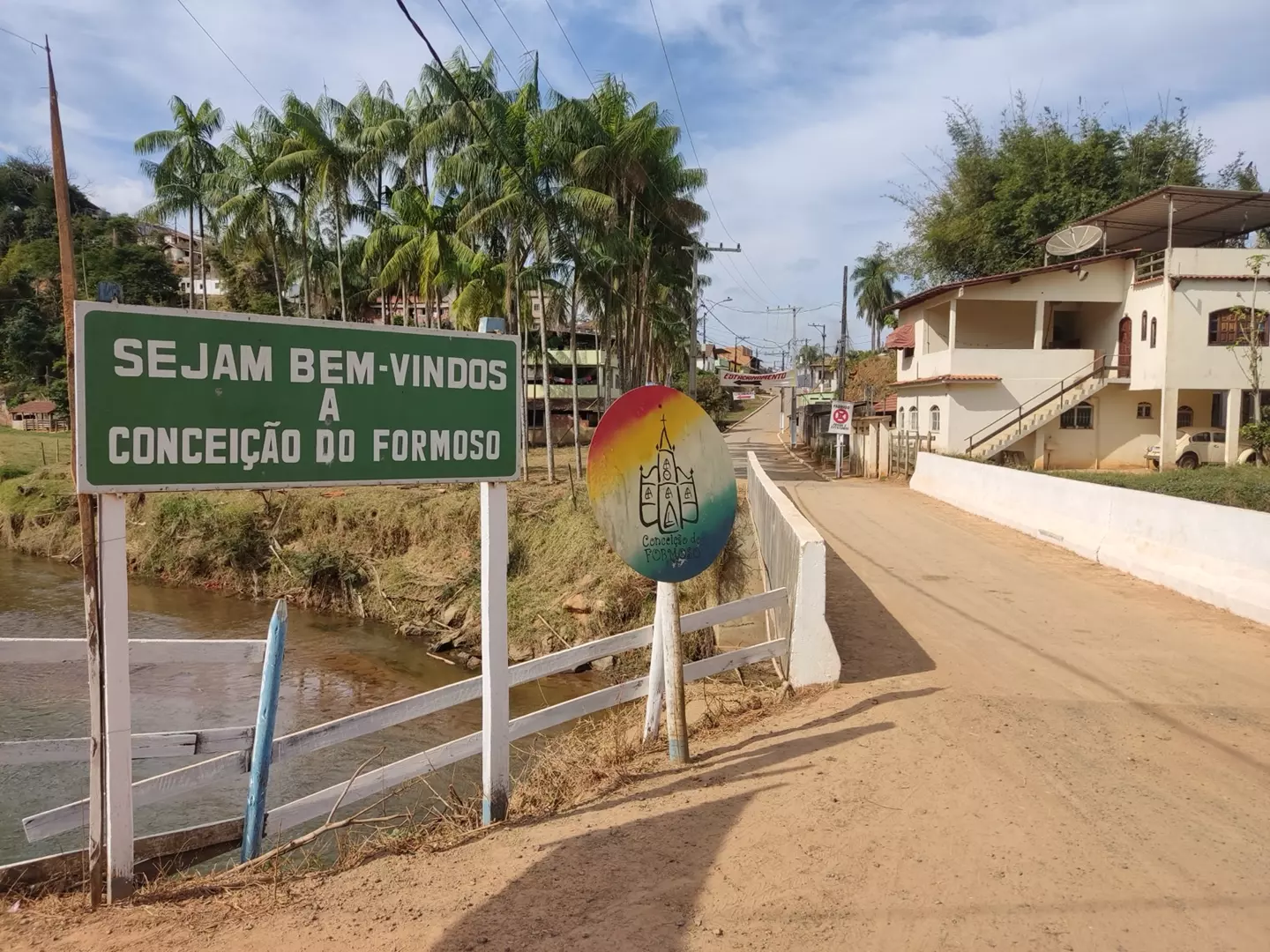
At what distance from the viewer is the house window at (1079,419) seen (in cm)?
3064

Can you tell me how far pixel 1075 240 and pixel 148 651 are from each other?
33.8 metres

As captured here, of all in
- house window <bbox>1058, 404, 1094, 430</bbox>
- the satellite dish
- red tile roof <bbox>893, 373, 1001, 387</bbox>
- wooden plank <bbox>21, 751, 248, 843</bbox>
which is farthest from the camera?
house window <bbox>1058, 404, 1094, 430</bbox>

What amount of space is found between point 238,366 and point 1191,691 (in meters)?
6.84

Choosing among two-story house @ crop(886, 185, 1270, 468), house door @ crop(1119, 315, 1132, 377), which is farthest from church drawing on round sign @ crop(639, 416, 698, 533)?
house door @ crop(1119, 315, 1132, 377)

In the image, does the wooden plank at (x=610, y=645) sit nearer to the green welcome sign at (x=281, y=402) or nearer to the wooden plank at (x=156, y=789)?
the green welcome sign at (x=281, y=402)

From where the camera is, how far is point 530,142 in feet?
72.4

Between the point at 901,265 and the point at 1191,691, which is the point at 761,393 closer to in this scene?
the point at 901,265

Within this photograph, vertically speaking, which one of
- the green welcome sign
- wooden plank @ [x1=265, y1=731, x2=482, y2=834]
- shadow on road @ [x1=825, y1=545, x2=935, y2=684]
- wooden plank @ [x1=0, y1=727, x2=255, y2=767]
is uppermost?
the green welcome sign

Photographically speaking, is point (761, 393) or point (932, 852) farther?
point (761, 393)

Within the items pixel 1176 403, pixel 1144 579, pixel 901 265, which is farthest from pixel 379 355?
pixel 901 265

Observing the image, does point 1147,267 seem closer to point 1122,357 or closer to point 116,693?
point 1122,357

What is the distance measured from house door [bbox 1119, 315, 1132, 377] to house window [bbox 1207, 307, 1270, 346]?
2.46m

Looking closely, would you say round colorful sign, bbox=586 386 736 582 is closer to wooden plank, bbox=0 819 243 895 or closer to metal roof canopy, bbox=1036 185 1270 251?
wooden plank, bbox=0 819 243 895

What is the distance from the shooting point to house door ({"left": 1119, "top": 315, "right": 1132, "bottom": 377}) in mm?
30267
